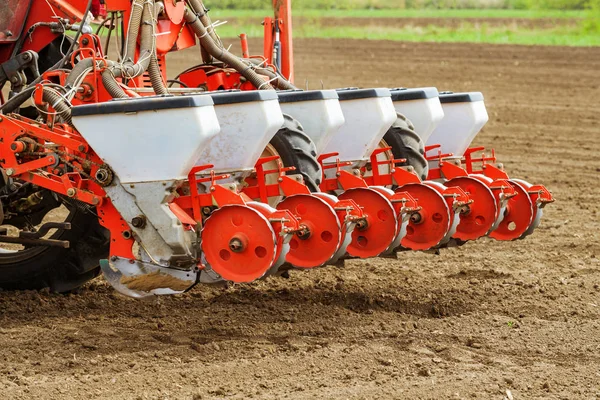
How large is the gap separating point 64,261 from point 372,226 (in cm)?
193

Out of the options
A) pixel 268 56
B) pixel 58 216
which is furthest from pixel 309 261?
pixel 58 216

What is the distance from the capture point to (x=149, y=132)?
5.38 m

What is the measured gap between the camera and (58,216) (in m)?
9.27

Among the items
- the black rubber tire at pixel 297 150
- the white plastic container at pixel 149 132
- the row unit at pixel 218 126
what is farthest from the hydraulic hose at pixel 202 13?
the white plastic container at pixel 149 132

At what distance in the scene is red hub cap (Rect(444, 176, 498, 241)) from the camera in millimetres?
6523

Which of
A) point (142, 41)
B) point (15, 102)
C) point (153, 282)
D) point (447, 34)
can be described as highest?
point (142, 41)

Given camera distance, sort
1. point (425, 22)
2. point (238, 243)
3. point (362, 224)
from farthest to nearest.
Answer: point (425, 22), point (362, 224), point (238, 243)

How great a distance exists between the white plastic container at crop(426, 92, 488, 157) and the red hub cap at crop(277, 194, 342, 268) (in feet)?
6.43

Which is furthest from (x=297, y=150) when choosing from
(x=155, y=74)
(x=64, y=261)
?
(x=64, y=261)

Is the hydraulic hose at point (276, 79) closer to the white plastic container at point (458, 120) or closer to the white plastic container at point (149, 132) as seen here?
the white plastic container at point (458, 120)

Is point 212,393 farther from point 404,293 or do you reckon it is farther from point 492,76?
point 492,76

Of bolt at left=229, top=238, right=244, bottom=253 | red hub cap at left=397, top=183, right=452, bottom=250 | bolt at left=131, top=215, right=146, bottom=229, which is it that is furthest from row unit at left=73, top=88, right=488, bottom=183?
red hub cap at left=397, top=183, right=452, bottom=250

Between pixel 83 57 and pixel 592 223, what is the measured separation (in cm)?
465

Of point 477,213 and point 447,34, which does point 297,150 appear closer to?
point 477,213
